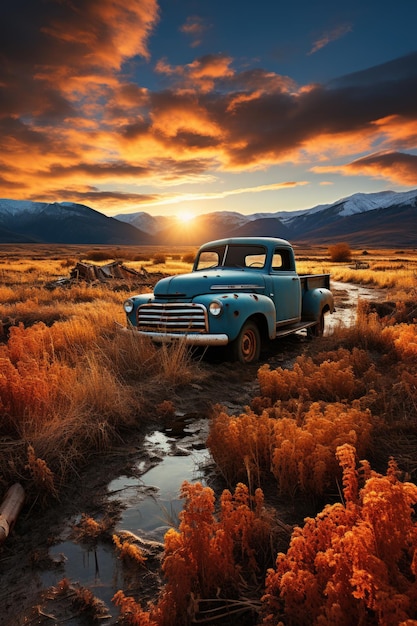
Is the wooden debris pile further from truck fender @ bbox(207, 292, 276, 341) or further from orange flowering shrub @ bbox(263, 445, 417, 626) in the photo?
orange flowering shrub @ bbox(263, 445, 417, 626)

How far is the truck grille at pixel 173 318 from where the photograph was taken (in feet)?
21.0

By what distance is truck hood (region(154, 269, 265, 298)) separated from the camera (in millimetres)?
6832

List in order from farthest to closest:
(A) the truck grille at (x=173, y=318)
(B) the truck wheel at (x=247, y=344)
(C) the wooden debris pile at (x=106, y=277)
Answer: (C) the wooden debris pile at (x=106, y=277), (B) the truck wheel at (x=247, y=344), (A) the truck grille at (x=173, y=318)

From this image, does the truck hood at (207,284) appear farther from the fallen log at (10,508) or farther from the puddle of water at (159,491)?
the fallen log at (10,508)

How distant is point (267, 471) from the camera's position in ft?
11.2

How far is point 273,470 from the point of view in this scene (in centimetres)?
317

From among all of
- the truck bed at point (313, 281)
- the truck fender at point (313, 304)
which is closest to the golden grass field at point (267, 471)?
the truck fender at point (313, 304)

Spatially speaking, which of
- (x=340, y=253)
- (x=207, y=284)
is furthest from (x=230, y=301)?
(x=340, y=253)

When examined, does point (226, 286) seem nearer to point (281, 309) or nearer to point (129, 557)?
point (281, 309)

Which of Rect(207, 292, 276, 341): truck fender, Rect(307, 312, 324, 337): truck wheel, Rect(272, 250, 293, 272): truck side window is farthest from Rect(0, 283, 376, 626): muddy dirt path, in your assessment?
Rect(307, 312, 324, 337): truck wheel

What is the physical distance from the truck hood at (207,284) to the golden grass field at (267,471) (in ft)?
3.19

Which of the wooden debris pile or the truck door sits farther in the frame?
the wooden debris pile

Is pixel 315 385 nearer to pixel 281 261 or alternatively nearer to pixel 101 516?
pixel 101 516

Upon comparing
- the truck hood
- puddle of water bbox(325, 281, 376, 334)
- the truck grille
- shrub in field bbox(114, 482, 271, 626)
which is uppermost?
the truck hood
